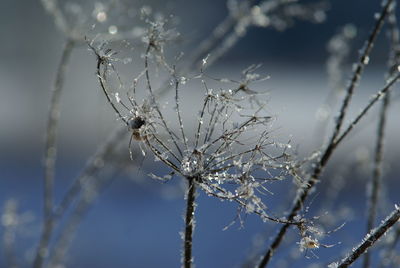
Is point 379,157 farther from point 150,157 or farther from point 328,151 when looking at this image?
point 150,157

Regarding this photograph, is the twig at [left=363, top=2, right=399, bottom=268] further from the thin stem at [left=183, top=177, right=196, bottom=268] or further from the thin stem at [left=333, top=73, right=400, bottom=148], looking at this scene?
the thin stem at [left=183, top=177, right=196, bottom=268]

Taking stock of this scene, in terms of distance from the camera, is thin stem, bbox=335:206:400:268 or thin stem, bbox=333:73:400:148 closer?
thin stem, bbox=335:206:400:268

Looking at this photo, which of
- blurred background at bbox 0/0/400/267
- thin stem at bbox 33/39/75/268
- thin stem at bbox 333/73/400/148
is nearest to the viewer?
thin stem at bbox 333/73/400/148

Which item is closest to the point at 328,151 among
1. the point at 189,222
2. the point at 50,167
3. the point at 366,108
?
the point at 366,108

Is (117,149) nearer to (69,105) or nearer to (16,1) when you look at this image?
(69,105)

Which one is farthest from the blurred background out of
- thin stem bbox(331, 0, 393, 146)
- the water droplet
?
thin stem bbox(331, 0, 393, 146)
